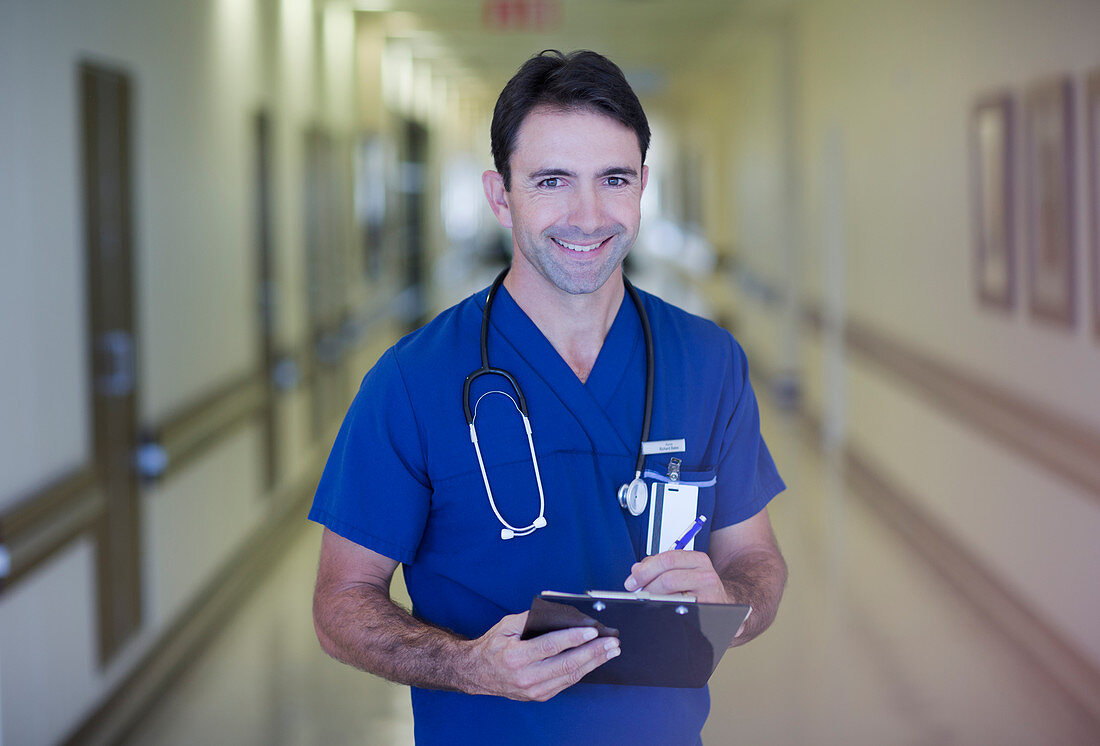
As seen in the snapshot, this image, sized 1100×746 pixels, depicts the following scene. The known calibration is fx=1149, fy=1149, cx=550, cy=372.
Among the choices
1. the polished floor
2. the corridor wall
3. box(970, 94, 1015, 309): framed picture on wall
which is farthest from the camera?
box(970, 94, 1015, 309): framed picture on wall

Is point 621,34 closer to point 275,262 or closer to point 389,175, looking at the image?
point 275,262

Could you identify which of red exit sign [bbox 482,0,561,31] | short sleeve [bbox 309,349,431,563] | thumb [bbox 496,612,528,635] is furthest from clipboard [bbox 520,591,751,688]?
red exit sign [bbox 482,0,561,31]

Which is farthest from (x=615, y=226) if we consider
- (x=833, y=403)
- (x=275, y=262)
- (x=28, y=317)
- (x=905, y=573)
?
(x=833, y=403)

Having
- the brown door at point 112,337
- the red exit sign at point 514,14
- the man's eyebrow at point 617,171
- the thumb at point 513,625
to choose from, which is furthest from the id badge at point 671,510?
the red exit sign at point 514,14

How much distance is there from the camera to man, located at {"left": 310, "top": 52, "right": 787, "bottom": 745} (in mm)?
1206

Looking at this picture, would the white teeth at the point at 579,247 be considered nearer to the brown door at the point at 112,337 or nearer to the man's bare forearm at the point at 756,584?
the man's bare forearm at the point at 756,584

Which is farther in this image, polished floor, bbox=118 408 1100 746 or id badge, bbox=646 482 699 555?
polished floor, bbox=118 408 1100 746

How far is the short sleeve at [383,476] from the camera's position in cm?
A: 124

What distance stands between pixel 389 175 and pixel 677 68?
2122mm

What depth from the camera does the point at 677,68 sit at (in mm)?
6359

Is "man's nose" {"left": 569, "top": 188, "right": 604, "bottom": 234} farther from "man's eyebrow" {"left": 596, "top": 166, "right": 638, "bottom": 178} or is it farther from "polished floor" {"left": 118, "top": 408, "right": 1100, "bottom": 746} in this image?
"polished floor" {"left": 118, "top": 408, "right": 1100, "bottom": 746}

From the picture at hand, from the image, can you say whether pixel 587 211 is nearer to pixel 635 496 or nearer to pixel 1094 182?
pixel 635 496

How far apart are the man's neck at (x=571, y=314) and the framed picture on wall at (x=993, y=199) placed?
2658mm

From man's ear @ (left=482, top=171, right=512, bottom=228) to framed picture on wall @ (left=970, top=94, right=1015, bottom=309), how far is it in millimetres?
2761
